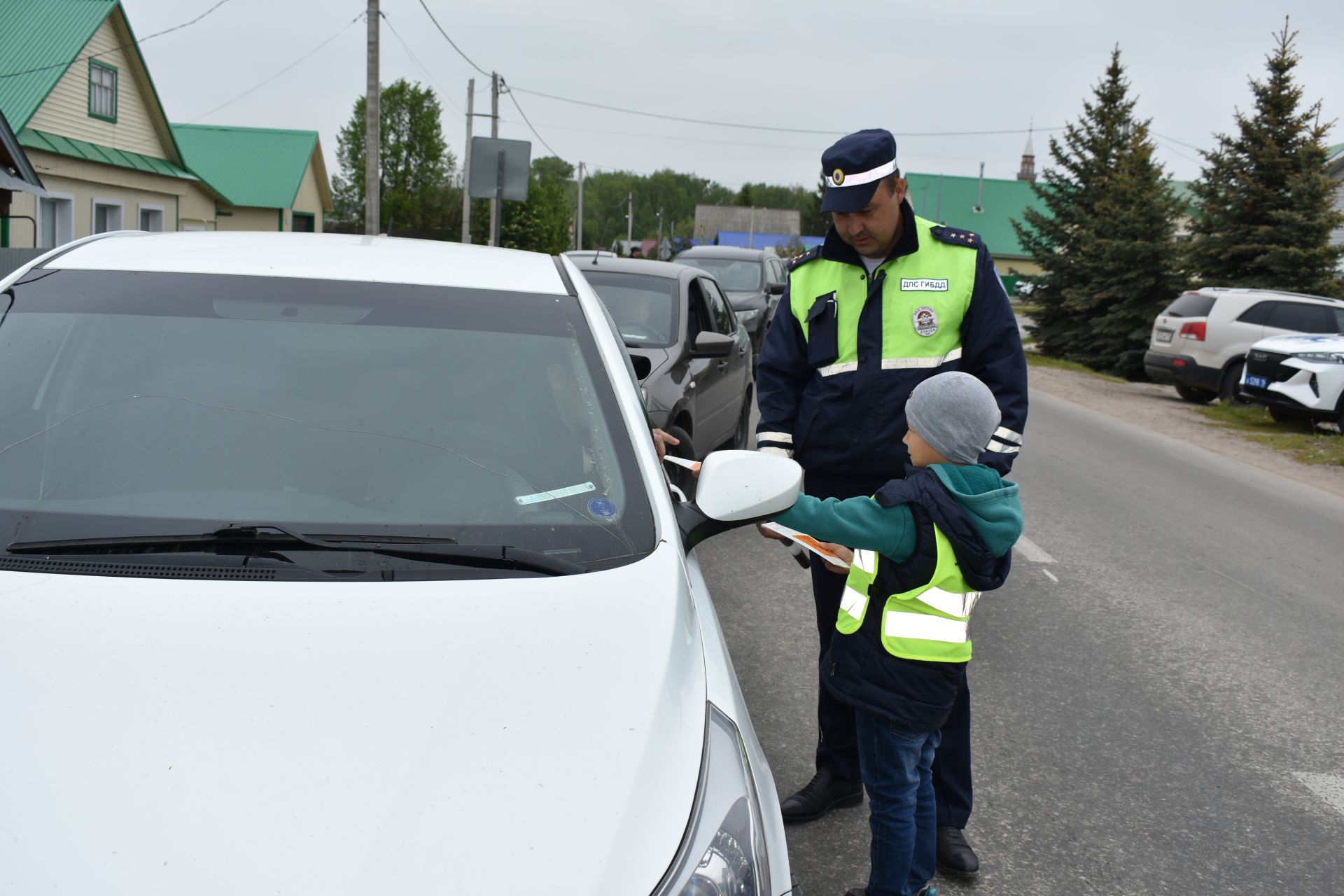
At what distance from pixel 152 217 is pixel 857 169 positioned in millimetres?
32105

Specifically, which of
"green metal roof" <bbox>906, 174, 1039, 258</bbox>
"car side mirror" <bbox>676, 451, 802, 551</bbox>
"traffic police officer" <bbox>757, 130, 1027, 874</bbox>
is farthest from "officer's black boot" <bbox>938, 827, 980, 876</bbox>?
"green metal roof" <bbox>906, 174, 1039, 258</bbox>

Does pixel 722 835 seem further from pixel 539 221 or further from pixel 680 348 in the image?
pixel 539 221

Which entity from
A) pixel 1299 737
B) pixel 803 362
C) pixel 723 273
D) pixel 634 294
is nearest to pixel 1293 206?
pixel 723 273

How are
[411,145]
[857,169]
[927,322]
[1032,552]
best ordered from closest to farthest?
[857,169], [927,322], [1032,552], [411,145]

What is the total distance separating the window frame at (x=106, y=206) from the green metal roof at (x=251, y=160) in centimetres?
1809

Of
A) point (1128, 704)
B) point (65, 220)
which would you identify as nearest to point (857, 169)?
point (1128, 704)

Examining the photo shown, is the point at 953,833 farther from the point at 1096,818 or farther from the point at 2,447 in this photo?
the point at 2,447

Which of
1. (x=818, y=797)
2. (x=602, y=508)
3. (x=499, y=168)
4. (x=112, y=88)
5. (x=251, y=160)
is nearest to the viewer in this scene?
(x=602, y=508)

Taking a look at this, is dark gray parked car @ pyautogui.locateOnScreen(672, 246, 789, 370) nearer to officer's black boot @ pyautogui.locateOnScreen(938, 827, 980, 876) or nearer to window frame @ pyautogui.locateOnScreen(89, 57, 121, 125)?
officer's black boot @ pyautogui.locateOnScreen(938, 827, 980, 876)

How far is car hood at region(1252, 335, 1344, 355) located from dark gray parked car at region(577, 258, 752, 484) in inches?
332

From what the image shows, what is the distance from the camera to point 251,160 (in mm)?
49000

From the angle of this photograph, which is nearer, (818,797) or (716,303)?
(818,797)

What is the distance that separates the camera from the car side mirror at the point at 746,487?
2.62 meters

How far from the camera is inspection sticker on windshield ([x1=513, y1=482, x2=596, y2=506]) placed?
8.59 ft
